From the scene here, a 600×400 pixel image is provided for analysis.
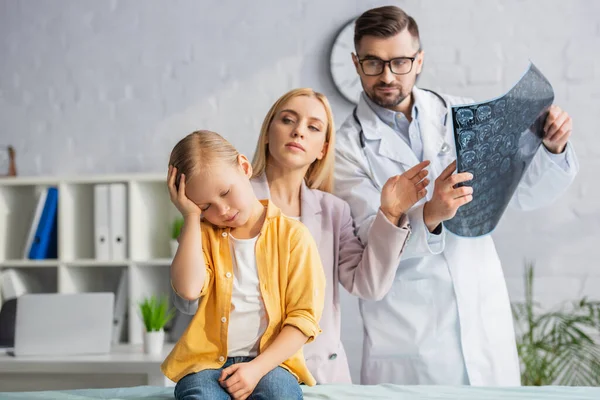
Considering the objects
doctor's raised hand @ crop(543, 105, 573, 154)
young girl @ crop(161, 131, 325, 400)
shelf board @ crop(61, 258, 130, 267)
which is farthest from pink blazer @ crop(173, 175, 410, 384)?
shelf board @ crop(61, 258, 130, 267)

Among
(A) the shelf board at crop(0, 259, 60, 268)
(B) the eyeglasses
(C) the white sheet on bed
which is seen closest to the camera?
(C) the white sheet on bed

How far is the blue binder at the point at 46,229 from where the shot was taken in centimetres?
333

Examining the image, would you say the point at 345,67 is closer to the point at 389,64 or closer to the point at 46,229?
the point at 46,229

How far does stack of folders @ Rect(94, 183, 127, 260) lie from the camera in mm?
3238

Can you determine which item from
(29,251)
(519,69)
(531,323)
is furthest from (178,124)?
(531,323)

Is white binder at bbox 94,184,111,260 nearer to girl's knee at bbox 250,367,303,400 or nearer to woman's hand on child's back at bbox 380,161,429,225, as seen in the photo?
woman's hand on child's back at bbox 380,161,429,225

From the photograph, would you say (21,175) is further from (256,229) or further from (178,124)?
(256,229)

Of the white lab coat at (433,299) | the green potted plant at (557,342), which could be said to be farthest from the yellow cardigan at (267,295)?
the green potted plant at (557,342)

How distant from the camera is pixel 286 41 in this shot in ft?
11.2

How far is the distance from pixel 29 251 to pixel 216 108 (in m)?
1.04

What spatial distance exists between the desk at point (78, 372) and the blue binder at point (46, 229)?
716mm

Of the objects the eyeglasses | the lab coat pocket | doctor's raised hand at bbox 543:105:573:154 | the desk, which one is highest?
the eyeglasses

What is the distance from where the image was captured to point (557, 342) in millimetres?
3107

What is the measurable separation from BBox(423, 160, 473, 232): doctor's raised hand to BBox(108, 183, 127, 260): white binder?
196 cm
